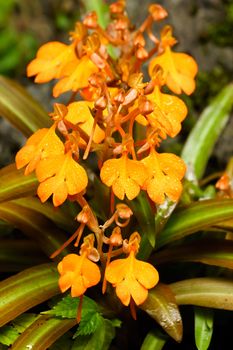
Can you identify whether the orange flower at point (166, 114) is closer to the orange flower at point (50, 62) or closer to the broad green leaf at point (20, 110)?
the orange flower at point (50, 62)

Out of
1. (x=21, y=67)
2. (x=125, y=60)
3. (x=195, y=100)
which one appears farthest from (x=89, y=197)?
(x=21, y=67)

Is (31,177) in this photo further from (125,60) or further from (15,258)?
(125,60)

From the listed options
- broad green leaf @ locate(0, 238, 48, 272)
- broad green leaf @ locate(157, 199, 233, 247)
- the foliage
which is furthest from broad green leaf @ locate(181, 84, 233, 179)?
broad green leaf @ locate(0, 238, 48, 272)

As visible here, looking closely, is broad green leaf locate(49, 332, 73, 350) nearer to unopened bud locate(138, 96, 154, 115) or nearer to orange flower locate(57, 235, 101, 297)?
orange flower locate(57, 235, 101, 297)

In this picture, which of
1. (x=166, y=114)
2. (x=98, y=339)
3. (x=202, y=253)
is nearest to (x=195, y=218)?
(x=202, y=253)

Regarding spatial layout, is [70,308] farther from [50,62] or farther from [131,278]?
[50,62]

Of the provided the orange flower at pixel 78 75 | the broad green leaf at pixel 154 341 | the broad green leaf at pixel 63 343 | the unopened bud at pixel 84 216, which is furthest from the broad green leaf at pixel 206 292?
the orange flower at pixel 78 75
